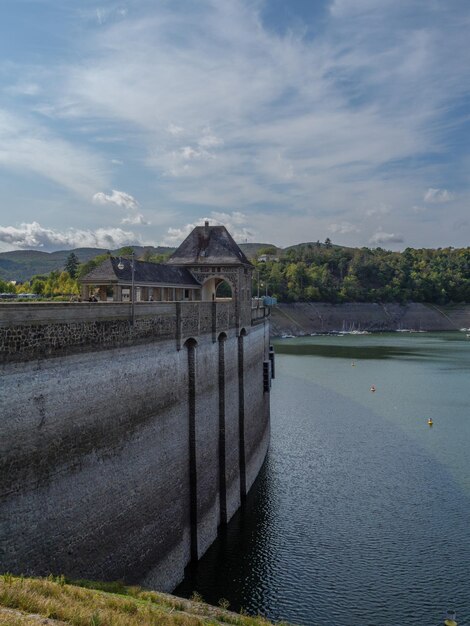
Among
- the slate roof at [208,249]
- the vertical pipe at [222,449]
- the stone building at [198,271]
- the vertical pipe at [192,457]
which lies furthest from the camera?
the slate roof at [208,249]

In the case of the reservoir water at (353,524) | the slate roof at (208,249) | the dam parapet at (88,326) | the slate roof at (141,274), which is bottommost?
the reservoir water at (353,524)

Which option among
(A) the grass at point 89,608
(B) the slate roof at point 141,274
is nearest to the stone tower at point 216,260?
(B) the slate roof at point 141,274

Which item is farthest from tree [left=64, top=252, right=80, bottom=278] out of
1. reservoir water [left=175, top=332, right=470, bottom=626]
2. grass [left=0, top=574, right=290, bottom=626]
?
grass [left=0, top=574, right=290, bottom=626]

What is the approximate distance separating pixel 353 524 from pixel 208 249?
61.4ft

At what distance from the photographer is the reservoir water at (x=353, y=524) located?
24359 millimetres

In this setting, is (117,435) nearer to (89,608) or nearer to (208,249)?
(89,608)

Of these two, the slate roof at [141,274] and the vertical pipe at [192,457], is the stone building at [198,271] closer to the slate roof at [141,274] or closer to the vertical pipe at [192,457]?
the slate roof at [141,274]

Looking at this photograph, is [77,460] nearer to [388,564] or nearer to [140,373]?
[140,373]

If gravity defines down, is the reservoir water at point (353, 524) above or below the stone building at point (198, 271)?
below

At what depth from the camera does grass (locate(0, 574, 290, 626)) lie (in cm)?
1123

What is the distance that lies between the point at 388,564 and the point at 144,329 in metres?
16.3

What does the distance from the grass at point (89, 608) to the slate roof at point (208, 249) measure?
941 inches

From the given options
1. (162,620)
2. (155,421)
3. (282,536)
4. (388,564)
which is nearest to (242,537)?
(282,536)

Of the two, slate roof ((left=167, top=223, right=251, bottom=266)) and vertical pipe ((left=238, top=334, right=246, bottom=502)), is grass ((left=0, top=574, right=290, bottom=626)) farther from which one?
slate roof ((left=167, top=223, right=251, bottom=266))
